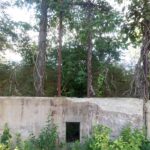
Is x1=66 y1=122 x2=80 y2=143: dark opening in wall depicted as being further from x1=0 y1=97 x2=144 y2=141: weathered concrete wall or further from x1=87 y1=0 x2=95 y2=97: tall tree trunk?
x1=87 y1=0 x2=95 y2=97: tall tree trunk

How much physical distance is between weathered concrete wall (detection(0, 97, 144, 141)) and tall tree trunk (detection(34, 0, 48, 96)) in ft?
2.96

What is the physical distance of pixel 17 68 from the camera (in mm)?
9297

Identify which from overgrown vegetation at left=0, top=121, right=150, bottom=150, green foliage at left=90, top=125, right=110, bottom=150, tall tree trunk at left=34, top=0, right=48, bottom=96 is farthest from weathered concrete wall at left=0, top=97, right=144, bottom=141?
tall tree trunk at left=34, top=0, right=48, bottom=96

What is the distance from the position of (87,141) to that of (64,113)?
94 centimetres

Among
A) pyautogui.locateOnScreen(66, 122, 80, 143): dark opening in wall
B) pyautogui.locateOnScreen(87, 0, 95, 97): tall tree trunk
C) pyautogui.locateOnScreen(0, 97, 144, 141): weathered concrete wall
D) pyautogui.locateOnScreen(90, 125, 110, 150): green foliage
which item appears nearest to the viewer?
pyautogui.locateOnScreen(90, 125, 110, 150): green foliage

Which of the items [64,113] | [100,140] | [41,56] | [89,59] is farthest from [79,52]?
[100,140]

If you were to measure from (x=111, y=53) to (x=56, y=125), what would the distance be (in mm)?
2301

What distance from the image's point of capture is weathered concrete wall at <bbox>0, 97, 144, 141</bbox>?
316 inches

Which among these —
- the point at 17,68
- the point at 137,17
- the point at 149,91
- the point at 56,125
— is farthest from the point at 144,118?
the point at 17,68

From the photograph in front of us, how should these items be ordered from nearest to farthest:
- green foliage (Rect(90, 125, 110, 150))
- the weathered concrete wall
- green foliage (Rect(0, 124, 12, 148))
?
green foliage (Rect(90, 125, 110, 150))
green foliage (Rect(0, 124, 12, 148))
the weathered concrete wall

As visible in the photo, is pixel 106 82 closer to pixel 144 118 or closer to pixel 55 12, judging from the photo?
pixel 144 118

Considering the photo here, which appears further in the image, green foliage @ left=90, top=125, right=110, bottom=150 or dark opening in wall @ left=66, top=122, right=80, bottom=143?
dark opening in wall @ left=66, top=122, right=80, bottom=143

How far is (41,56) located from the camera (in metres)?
9.20

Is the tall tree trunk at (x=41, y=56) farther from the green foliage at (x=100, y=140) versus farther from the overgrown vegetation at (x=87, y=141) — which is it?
the green foliage at (x=100, y=140)
